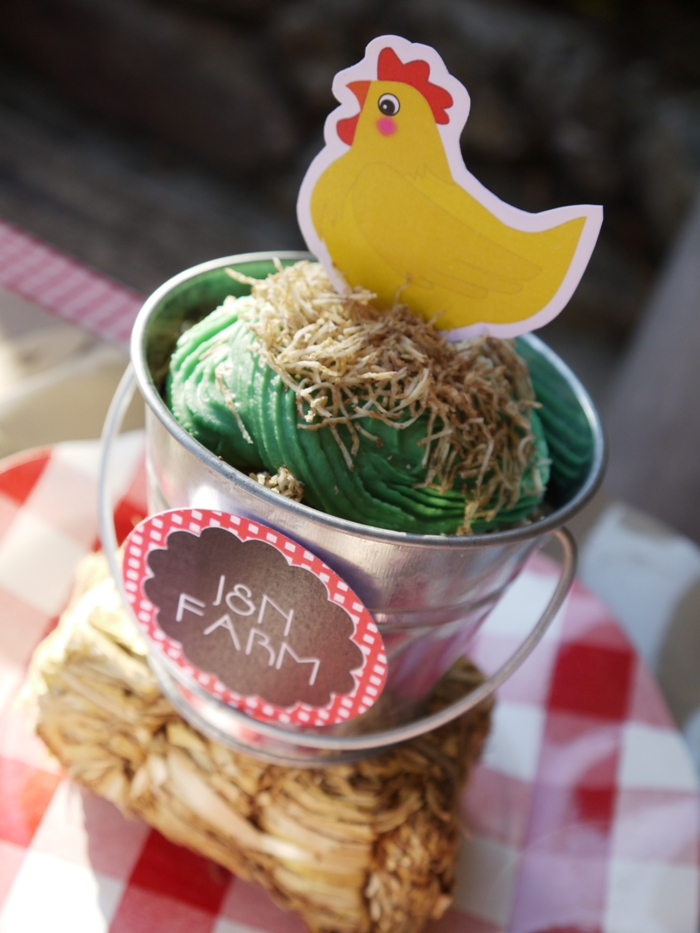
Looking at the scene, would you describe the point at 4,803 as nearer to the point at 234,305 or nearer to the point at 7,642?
the point at 7,642

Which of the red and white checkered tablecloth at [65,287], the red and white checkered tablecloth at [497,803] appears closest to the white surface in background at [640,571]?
the red and white checkered tablecloth at [497,803]

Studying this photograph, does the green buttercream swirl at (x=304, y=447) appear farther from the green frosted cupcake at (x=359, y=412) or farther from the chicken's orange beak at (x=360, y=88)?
the chicken's orange beak at (x=360, y=88)

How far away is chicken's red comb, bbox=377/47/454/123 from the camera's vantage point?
0.67 metres

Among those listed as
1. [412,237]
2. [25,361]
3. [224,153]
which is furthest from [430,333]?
[224,153]

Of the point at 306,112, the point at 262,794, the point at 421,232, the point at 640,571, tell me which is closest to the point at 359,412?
the point at 421,232

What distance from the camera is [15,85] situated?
3988 mm

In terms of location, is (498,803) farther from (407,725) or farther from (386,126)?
(386,126)

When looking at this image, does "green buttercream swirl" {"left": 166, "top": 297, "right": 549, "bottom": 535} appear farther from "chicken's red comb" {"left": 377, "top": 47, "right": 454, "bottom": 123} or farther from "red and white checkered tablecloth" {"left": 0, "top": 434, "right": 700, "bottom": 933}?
"red and white checkered tablecloth" {"left": 0, "top": 434, "right": 700, "bottom": 933}

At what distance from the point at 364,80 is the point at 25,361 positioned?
37.8 inches

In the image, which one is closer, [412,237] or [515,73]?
[412,237]

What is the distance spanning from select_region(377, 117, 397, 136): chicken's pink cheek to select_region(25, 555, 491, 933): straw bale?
0.61 m

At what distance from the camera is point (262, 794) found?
91 centimetres

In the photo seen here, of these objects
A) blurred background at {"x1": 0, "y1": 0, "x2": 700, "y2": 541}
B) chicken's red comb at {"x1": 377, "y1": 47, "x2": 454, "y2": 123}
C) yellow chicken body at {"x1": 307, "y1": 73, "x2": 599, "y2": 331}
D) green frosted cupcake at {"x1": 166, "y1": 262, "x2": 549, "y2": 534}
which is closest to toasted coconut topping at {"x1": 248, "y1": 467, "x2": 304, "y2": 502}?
green frosted cupcake at {"x1": 166, "y1": 262, "x2": 549, "y2": 534}

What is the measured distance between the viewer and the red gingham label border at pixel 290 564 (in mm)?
699
